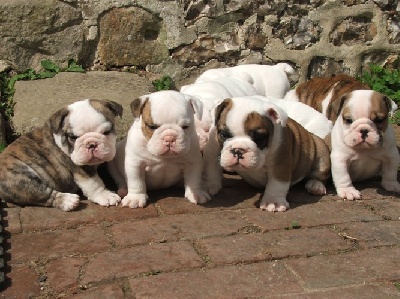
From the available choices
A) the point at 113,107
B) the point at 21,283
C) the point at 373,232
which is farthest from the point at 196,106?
the point at 21,283

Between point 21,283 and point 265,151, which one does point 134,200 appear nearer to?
point 265,151

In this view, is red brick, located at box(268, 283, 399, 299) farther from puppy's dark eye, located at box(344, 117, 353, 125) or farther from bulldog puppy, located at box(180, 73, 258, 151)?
bulldog puppy, located at box(180, 73, 258, 151)

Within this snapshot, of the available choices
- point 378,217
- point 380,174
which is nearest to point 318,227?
point 378,217

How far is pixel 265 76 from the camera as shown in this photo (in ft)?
22.9

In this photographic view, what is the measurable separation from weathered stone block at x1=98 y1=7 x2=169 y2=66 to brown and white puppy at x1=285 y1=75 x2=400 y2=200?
2.68m

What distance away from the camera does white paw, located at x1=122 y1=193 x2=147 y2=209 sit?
4.94m

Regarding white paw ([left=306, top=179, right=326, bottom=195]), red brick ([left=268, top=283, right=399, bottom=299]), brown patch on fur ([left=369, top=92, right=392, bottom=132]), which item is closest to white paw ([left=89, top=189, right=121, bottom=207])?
white paw ([left=306, top=179, right=326, bottom=195])

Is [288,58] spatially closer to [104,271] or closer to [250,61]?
[250,61]

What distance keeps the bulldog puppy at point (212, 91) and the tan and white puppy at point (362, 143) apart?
1089 millimetres

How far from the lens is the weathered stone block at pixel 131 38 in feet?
23.3

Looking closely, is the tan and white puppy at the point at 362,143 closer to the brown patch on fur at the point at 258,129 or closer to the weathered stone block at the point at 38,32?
the brown patch on fur at the point at 258,129

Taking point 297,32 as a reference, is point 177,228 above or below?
below

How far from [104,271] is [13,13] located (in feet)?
13.1

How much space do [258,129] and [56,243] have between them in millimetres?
1664
